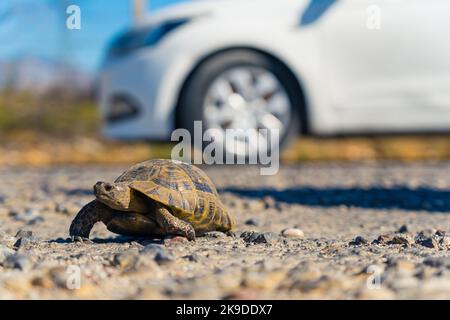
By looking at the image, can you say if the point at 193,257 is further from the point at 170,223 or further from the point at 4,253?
the point at 4,253

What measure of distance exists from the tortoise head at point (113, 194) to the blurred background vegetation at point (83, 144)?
3.91 m

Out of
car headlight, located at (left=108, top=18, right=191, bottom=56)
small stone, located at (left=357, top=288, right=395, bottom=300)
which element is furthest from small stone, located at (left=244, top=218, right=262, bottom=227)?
car headlight, located at (left=108, top=18, right=191, bottom=56)

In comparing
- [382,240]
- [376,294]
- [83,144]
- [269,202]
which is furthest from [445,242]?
[83,144]

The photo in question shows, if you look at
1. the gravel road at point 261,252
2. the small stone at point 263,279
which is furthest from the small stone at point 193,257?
the small stone at point 263,279

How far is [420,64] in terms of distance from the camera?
6.52m

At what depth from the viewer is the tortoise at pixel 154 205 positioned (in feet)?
10.4

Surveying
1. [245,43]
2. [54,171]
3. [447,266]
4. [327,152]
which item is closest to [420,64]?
[245,43]

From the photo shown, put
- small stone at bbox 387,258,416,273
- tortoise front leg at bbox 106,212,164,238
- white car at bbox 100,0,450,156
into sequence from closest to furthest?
small stone at bbox 387,258,416,273
tortoise front leg at bbox 106,212,164,238
white car at bbox 100,0,450,156

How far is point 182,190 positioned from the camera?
3240mm

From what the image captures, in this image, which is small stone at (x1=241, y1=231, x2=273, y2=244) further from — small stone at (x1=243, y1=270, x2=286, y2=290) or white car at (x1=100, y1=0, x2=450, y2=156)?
white car at (x1=100, y1=0, x2=450, y2=156)

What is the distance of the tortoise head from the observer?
311 centimetres

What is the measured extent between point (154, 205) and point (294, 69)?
3.63 metres

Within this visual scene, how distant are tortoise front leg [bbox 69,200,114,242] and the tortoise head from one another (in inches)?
5.5
